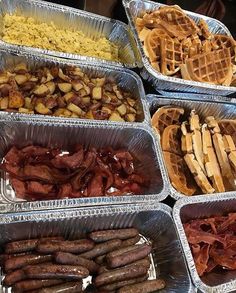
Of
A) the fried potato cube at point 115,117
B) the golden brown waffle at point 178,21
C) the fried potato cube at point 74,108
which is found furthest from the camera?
the golden brown waffle at point 178,21

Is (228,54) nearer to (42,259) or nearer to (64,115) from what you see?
(64,115)

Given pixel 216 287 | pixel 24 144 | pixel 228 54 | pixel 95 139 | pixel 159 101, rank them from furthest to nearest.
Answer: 1. pixel 228 54
2. pixel 159 101
3. pixel 95 139
4. pixel 24 144
5. pixel 216 287

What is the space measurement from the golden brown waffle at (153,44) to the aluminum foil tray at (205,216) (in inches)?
49.9

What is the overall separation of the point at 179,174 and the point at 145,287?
0.89 metres

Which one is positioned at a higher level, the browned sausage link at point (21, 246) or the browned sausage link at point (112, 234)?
the browned sausage link at point (112, 234)

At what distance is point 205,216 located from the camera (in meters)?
2.57

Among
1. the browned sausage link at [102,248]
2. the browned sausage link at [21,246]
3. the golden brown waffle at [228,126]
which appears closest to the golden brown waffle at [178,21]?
the golden brown waffle at [228,126]

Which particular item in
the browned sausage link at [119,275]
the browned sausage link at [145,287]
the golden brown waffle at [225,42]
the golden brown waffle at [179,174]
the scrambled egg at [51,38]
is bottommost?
the browned sausage link at [145,287]

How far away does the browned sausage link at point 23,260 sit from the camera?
1896 millimetres

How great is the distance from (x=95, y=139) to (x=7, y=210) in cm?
85

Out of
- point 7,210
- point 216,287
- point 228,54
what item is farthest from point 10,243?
point 228,54

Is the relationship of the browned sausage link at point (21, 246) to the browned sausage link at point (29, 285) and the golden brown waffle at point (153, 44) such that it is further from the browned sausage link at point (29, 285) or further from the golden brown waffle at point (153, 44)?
the golden brown waffle at point (153, 44)

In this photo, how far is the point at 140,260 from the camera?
83.8 inches

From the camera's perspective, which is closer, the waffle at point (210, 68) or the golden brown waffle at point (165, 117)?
the golden brown waffle at point (165, 117)
